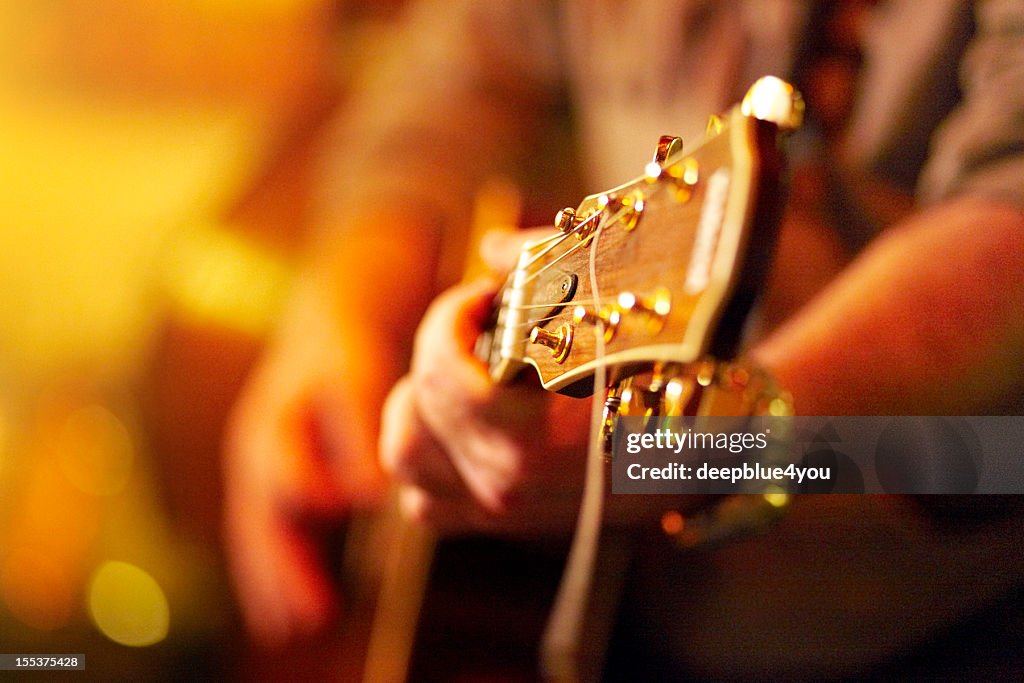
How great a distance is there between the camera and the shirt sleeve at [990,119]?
462mm

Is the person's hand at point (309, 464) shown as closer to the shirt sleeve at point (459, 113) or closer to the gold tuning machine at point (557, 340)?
the shirt sleeve at point (459, 113)

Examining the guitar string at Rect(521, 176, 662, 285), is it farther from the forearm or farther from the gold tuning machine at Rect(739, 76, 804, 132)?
the forearm

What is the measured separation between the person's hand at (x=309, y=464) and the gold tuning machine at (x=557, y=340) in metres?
0.37

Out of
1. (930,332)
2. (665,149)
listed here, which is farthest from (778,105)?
(930,332)

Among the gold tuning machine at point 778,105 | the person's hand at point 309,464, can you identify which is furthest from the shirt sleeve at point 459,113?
the gold tuning machine at point 778,105

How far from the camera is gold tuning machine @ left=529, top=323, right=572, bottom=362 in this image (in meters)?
0.36

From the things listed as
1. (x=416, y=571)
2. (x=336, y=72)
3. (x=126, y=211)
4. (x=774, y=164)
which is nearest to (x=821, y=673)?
(x=416, y=571)

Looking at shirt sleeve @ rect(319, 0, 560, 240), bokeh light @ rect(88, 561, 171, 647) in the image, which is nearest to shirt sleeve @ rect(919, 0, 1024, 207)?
shirt sleeve @ rect(319, 0, 560, 240)

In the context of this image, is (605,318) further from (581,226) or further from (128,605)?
(128,605)

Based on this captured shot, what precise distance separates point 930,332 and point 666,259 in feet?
0.95

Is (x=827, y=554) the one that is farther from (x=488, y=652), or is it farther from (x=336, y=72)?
(x=336, y=72)

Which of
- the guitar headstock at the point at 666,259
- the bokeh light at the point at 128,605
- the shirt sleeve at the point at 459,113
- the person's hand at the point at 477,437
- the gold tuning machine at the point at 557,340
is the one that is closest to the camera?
the guitar headstock at the point at 666,259

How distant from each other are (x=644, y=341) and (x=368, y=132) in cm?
81

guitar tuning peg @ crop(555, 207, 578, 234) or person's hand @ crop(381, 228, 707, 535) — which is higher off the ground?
guitar tuning peg @ crop(555, 207, 578, 234)
